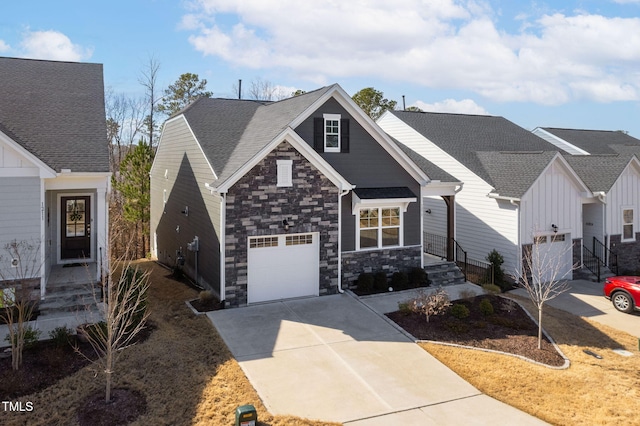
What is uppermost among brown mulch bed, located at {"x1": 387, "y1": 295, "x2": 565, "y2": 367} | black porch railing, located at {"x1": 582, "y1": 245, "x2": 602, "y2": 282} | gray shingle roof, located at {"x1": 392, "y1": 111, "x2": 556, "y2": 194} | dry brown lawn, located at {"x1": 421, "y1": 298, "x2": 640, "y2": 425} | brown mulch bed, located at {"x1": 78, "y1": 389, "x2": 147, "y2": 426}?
gray shingle roof, located at {"x1": 392, "y1": 111, "x2": 556, "y2": 194}

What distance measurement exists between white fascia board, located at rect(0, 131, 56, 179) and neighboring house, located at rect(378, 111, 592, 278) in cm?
1543

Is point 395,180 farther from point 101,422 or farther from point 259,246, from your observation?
point 101,422

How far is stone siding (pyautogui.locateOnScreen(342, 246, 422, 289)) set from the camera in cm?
1602

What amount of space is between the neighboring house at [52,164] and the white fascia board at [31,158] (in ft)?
0.08

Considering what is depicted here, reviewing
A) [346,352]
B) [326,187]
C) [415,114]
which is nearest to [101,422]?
[346,352]

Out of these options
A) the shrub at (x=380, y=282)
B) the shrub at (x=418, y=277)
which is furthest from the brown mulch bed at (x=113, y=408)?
the shrub at (x=418, y=277)

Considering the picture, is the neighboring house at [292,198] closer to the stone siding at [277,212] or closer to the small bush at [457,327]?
the stone siding at [277,212]

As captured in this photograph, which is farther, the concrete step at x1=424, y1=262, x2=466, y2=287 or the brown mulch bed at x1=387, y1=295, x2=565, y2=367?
the concrete step at x1=424, y1=262, x2=466, y2=287

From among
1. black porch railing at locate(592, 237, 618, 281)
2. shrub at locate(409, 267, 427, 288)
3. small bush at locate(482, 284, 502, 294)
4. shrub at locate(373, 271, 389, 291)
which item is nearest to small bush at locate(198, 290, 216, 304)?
shrub at locate(373, 271, 389, 291)

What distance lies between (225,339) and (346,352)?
2990mm

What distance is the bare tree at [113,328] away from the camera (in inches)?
324

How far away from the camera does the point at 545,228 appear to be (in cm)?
1952

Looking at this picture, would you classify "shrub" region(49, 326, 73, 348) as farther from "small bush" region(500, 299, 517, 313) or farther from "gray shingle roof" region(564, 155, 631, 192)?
"gray shingle roof" region(564, 155, 631, 192)

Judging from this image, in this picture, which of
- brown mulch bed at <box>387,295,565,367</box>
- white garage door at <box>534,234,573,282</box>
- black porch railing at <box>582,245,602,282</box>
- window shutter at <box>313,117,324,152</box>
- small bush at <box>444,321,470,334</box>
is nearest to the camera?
brown mulch bed at <box>387,295,565,367</box>
